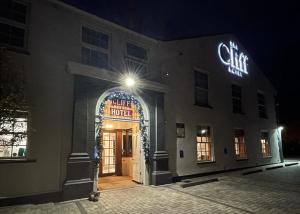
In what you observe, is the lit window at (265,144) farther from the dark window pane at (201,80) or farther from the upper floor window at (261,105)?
the dark window pane at (201,80)

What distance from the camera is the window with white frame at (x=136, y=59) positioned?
1094cm

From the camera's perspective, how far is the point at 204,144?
14.0m

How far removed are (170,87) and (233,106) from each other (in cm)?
679

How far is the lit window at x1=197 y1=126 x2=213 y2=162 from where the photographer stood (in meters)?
13.7

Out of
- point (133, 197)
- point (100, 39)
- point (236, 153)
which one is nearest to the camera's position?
point (133, 197)

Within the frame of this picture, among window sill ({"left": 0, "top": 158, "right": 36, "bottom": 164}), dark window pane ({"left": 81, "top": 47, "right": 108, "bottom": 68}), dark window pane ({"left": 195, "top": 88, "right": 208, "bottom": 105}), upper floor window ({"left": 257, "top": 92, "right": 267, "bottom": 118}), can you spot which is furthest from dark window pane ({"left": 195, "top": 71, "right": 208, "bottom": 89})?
window sill ({"left": 0, "top": 158, "right": 36, "bottom": 164})

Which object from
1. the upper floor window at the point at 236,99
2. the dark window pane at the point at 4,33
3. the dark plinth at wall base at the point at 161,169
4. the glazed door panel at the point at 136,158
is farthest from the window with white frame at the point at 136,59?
the upper floor window at the point at 236,99

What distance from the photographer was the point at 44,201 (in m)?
7.80

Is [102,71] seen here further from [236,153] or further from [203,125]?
[236,153]

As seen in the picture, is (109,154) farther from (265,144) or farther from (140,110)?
(265,144)

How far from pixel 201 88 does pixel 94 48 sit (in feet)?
23.0

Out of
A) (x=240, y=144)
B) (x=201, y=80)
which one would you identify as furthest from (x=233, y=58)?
(x=240, y=144)

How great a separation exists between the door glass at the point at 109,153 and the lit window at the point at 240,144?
8105mm

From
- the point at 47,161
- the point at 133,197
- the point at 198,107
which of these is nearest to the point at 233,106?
the point at 198,107
